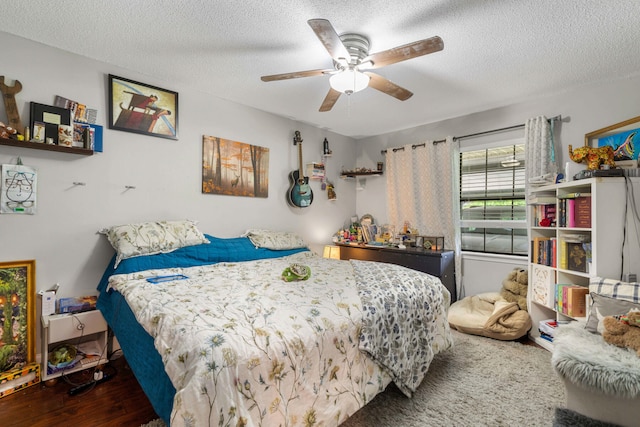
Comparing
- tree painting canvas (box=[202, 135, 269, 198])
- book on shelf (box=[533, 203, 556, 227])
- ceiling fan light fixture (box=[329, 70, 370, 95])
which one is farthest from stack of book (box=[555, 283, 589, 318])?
tree painting canvas (box=[202, 135, 269, 198])

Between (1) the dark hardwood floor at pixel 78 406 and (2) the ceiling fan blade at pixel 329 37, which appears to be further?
(1) the dark hardwood floor at pixel 78 406

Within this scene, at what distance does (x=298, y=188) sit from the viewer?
3863mm

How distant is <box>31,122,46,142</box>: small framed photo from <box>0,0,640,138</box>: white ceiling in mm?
640

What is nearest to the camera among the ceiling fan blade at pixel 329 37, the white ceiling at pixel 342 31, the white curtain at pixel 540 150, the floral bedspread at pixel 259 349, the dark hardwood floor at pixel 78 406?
the floral bedspread at pixel 259 349

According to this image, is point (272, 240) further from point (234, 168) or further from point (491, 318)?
point (491, 318)

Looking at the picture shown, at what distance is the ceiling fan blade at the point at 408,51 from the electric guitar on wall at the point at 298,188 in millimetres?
2028

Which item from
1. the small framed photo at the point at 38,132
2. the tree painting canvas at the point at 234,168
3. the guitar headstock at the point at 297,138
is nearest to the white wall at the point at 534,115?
the guitar headstock at the point at 297,138

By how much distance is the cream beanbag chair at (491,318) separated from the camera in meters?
2.75

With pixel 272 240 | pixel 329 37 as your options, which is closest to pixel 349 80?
pixel 329 37

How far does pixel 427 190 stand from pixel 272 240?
6.99 feet

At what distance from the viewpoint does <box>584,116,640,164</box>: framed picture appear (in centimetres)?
245

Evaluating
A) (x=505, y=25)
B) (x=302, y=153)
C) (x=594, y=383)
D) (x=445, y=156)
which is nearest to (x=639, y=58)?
(x=505, y=25)

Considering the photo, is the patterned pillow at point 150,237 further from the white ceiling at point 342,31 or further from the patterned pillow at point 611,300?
the patterned pillow at point 611,300

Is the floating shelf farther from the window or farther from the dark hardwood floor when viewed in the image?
the dark hardwood floor
